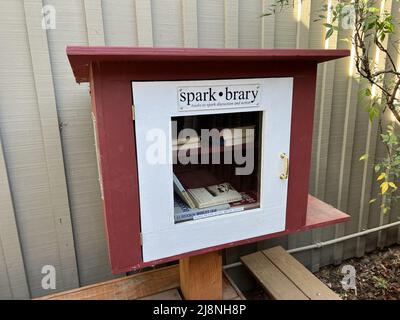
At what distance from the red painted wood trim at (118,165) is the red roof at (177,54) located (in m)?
0.08

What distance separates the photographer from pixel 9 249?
1592 millimetres

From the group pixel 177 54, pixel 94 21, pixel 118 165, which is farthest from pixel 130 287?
pixel 94 21

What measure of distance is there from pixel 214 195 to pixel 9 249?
1131mm

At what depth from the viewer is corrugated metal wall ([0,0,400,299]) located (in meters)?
1.47

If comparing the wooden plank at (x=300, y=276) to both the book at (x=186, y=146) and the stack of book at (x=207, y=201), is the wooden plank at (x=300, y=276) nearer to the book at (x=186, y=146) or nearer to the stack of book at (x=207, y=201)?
the stack of book at (x=207, y=201)

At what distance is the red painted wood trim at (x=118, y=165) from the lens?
95 centimetres

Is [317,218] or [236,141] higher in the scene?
[236,141]

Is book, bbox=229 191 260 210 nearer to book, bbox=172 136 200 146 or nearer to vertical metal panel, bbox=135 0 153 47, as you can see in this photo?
book, bbox=172 136 200 146

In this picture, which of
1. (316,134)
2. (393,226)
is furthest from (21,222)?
(393,226)

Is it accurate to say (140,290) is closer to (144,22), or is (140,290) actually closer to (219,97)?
(219,97)

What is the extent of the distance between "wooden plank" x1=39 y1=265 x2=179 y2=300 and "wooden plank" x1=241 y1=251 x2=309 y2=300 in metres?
0.51

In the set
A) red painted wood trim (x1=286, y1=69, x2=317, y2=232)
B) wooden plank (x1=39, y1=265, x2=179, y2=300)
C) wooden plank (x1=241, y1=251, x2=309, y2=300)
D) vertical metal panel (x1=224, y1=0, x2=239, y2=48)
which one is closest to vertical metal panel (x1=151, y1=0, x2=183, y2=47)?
vertical metal panel (x1=224, y1=0, x2=239, y2=48)

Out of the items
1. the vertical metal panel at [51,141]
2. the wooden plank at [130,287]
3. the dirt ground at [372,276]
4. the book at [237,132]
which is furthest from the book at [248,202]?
the dirt ground at [372,276]
